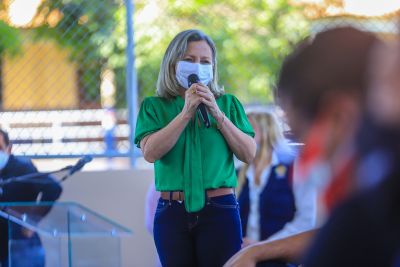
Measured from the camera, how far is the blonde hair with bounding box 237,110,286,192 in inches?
202

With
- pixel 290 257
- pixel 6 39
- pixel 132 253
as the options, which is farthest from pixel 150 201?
pixel 290 257

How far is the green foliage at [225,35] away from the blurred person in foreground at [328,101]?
4333mm

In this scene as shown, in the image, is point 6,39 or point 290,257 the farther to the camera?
point 6,39

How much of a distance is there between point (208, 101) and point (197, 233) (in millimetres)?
578

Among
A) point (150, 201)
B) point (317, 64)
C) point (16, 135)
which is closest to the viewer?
point (317, 64)

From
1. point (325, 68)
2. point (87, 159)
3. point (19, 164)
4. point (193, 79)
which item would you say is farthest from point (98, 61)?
point (325, 68)

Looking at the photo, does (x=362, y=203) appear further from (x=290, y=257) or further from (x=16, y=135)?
(x=16, y=135)

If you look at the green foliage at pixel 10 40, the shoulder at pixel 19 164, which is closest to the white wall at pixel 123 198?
the shoulder at pixel 19 164

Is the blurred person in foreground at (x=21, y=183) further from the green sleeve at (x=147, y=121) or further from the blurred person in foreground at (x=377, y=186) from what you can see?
the blurred person in foreground at (x=377, y=186)

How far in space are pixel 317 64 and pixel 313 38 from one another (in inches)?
3.7

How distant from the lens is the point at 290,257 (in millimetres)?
1895

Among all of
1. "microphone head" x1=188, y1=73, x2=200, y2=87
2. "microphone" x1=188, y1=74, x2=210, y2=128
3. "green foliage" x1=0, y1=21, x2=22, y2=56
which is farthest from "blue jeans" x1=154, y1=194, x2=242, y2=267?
"green foliage" x1=0, y1=21, x2=22, y2=56

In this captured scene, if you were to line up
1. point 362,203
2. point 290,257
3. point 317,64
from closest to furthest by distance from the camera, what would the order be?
1. point 362,203
2. point 317,64
3. point 290,257

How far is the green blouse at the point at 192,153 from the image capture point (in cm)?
346
